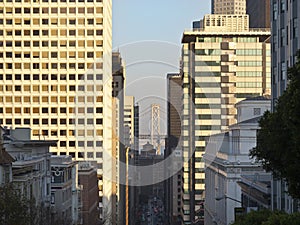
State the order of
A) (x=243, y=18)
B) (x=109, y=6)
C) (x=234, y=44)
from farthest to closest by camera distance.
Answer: (x=243, y=18) < (x=234, y=44) < (x=109, y=6)

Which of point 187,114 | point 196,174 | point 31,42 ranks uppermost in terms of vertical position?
point 31,42

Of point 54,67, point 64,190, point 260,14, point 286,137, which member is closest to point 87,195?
point 64,190

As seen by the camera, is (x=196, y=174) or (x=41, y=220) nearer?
(x=41, y=220)

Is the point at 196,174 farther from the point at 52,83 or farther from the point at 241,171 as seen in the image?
the point at 241,171

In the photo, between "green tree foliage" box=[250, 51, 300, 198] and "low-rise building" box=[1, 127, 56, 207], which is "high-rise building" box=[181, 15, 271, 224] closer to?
"low-rise building" box=[1, 127, 56, 207]

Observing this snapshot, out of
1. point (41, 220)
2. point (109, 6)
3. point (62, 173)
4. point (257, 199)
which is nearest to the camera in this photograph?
point (41, 220)

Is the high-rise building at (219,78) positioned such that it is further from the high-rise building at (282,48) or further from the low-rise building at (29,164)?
the high-rise building at (282,48)

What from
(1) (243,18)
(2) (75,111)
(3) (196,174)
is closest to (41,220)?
(2) (75,111)
